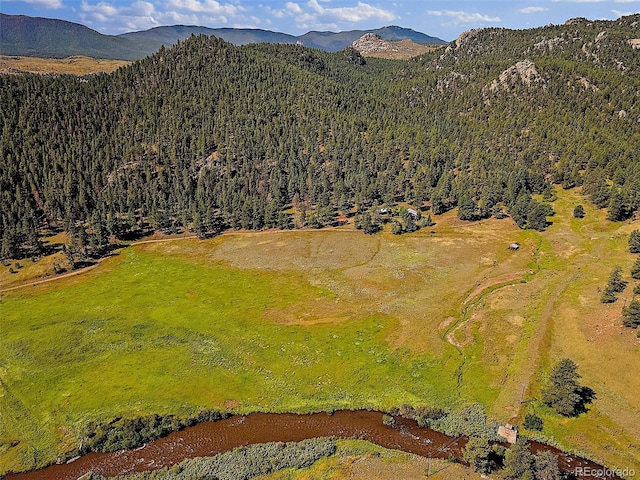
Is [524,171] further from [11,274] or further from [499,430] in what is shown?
[11,274]

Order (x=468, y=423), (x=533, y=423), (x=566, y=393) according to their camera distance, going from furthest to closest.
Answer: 1. (x=468, y=423)
2. (x=566, y=393)
3. (x=533, y=423)

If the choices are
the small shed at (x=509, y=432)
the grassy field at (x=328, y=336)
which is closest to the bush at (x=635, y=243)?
the grassy field at (x=328, y=336)

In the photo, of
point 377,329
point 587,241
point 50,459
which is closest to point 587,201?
point 587,241

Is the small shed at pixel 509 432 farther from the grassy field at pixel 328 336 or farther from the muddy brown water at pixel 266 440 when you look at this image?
the grassy field at pixel 328 336

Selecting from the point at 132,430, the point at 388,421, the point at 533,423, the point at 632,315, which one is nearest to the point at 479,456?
the point at 533,423

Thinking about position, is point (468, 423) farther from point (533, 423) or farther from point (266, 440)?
point (266, 440)
